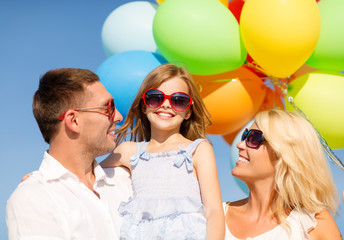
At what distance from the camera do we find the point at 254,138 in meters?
2.80

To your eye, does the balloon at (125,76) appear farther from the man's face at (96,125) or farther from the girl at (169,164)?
the man's face at (96,125)

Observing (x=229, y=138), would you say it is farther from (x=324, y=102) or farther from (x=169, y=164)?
(x=169, y=164)

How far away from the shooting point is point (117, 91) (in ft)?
12.6

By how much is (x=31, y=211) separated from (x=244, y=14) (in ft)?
8.35

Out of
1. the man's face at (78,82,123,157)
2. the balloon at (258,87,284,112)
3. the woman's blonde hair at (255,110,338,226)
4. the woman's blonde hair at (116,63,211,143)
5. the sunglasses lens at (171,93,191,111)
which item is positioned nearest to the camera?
the man's face at (78,82,123,157)

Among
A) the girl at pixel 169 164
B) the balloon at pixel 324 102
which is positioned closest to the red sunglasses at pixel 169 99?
the girl at pixel 169 164

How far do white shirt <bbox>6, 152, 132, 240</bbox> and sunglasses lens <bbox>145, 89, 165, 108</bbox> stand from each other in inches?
26.0

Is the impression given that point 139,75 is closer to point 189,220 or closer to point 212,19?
point 212,19

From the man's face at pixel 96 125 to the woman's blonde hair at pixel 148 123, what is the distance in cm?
53

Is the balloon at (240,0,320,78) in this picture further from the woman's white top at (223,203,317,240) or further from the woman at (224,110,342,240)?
the woman's white top at (223,203,317,240)

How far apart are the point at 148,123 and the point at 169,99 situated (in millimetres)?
418

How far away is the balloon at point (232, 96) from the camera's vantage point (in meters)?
3.96

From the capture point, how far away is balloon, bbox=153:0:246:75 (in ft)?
11.6

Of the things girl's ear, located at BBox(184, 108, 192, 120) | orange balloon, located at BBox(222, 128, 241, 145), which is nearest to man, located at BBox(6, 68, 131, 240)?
girl's ear, located at BBox(184, 108, 192, 120)
